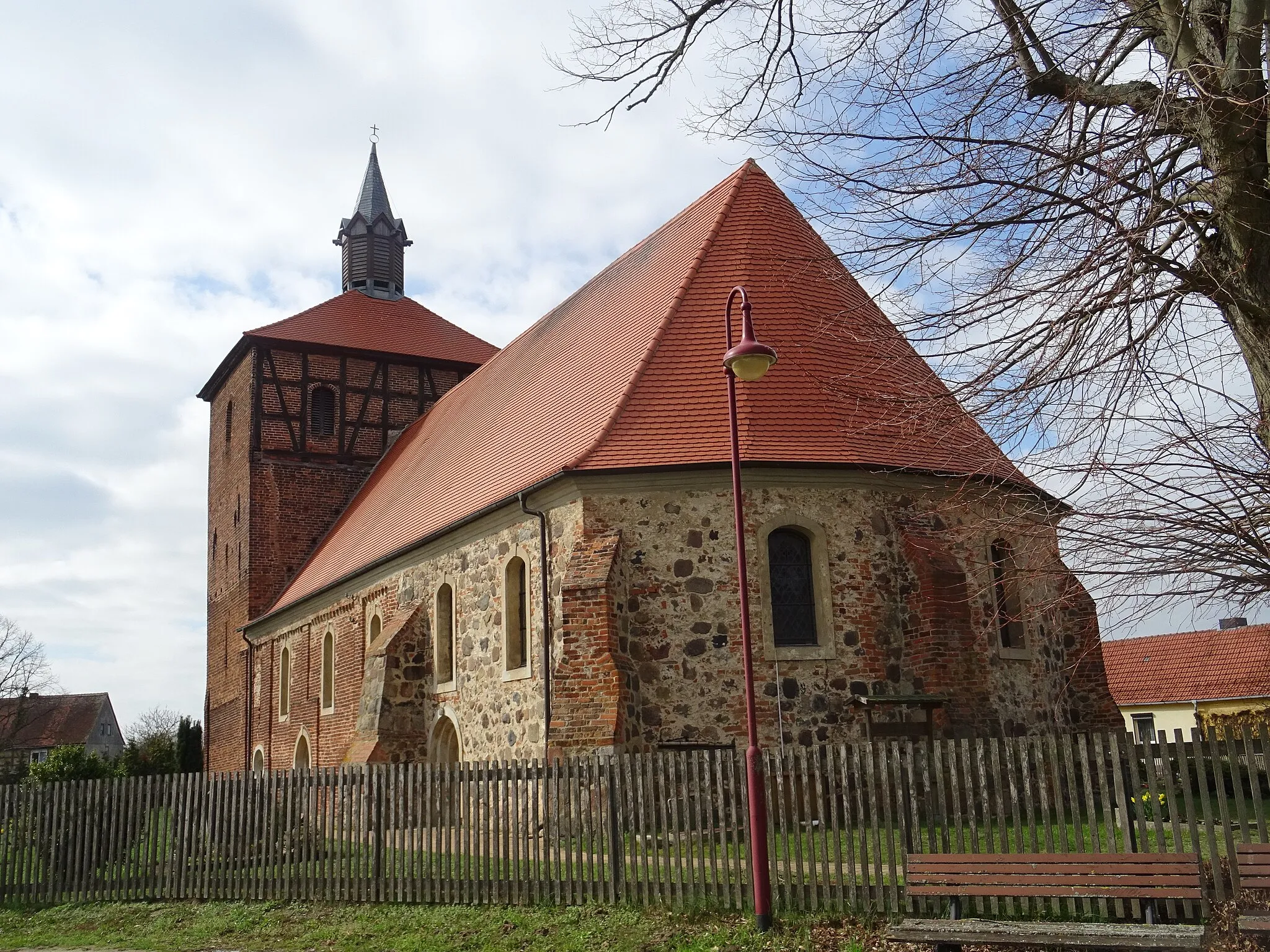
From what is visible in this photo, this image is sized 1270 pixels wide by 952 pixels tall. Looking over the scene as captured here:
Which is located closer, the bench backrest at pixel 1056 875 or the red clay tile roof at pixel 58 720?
the bench backrest at pixel 1056 875

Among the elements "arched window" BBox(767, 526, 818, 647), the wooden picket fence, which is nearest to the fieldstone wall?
"arched window" BBox(767, 526, 818, 647)

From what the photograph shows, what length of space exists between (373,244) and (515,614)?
21415 millimetres

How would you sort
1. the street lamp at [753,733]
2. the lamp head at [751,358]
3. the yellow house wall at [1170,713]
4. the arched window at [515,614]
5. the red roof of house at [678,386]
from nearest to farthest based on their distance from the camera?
1. the street lamp at [753,733]
2. the lamp head at [751,358]
3. the red roof of house at [678,386]
4. the arched window at [515,614]
5. the yellow house wall at [1170,713]

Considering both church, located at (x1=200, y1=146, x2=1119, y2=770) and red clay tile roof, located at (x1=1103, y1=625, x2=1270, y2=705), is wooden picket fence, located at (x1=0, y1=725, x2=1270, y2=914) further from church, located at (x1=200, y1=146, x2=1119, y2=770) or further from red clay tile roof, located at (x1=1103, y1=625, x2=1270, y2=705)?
red clay tile roof, located at (x1=1103, y1=625, x2=1270, y2=705)

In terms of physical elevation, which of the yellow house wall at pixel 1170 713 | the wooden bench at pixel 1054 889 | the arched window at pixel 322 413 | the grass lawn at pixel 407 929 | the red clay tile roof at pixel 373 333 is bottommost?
the grass lawn at pixel 407 929

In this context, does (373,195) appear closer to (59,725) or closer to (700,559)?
(700,559)

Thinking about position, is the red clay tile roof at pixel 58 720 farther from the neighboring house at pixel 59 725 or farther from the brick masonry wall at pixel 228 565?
the brick masonry wall at pixel 228 565

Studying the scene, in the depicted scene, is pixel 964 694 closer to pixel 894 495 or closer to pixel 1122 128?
pixel 894 495

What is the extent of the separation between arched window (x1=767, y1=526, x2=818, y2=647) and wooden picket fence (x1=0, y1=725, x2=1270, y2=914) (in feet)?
6.17

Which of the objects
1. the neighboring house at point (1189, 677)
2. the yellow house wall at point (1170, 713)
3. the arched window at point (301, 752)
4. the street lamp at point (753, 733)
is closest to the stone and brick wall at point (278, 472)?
the arched window at point (301, 752)

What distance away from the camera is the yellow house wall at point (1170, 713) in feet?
114

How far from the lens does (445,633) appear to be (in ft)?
57.5

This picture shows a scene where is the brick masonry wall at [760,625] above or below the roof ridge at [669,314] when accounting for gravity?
below

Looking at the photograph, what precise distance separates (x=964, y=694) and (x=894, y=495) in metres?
2.61
